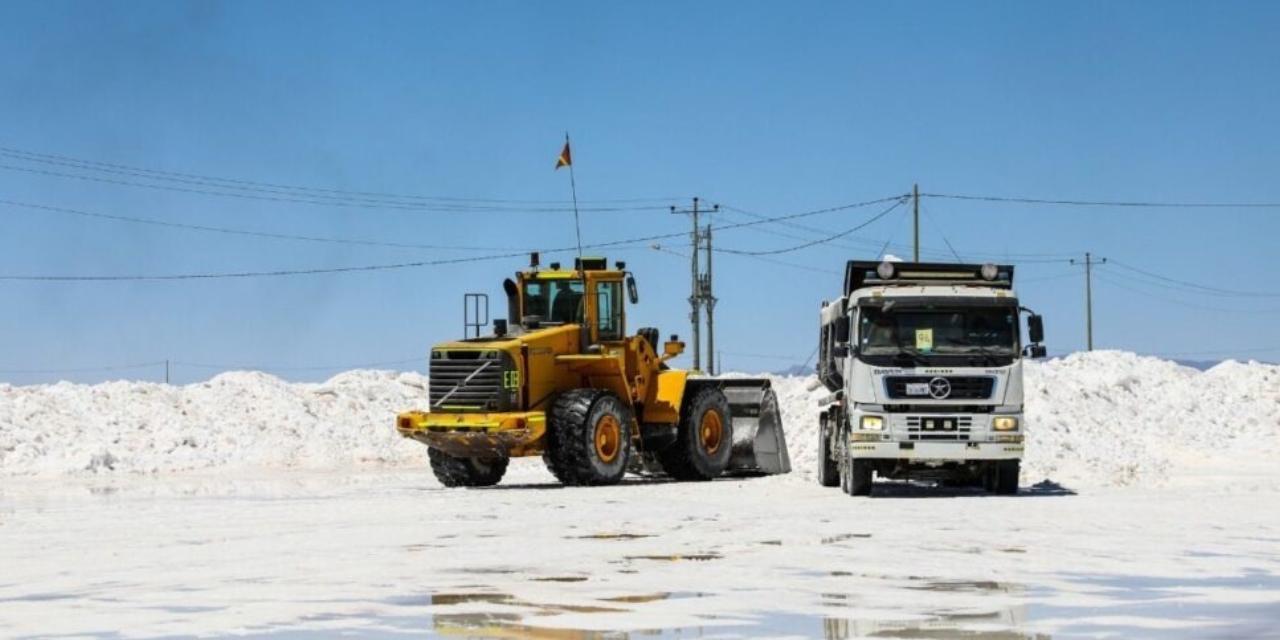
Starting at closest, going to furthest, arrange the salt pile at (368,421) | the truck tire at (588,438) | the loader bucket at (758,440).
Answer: the truck tire at (588,438) → the loader bucket at (758,440) → the salt pile at (368,421)

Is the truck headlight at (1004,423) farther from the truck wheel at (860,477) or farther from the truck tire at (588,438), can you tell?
the truck tire at (588,438)

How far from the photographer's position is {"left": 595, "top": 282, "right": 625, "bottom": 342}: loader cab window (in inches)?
1134

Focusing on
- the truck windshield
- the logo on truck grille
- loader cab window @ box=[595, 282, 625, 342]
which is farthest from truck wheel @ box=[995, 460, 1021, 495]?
loader cab window @ box=[595, 282, 625, 342]

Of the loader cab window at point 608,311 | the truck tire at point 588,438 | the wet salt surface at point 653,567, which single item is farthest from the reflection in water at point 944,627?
the loader cab window at point 608,311

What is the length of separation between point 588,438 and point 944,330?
639 cm

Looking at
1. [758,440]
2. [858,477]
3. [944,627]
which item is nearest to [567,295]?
[758,440]

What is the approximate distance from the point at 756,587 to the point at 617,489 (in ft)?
48.6

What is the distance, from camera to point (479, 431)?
87.2ft

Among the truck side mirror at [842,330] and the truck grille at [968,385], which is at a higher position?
the truck side mirror at [842,330]

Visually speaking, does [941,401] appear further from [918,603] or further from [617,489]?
[918,603]

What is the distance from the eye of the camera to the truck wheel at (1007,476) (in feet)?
77.8

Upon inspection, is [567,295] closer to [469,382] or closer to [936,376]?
[469,382]

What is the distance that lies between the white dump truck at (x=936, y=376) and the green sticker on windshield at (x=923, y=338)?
0.01m

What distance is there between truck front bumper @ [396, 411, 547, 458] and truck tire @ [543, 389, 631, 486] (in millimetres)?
293
